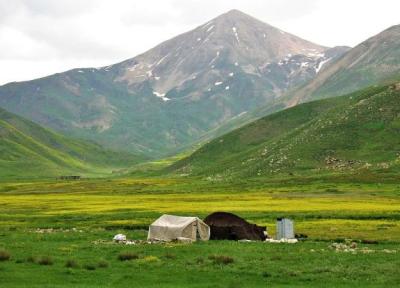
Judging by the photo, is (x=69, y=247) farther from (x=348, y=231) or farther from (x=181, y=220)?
(x=348, y=231)

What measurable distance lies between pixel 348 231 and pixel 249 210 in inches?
1255

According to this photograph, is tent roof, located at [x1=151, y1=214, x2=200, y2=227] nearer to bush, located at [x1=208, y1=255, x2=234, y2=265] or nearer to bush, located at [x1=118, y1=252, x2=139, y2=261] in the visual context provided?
bush, located at [x1=118, y1=252, x2=139, y2=261]

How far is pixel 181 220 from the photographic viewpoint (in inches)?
2391

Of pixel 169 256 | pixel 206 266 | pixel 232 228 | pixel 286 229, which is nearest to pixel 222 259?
pixel 206 266

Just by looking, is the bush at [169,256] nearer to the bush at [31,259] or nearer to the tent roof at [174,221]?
the bush at [31,259]

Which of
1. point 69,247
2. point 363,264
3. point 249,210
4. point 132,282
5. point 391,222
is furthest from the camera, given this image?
point 249,210

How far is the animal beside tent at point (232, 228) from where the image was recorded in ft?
199

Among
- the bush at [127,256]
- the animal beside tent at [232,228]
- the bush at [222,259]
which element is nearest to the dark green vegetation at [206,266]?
the bush at [222,259]

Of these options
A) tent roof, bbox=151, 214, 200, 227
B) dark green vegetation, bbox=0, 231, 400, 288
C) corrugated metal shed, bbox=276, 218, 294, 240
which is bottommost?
dark green vegetation, bbox=0, 231, 400, 288

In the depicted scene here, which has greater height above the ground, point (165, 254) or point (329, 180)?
point (329, 180)

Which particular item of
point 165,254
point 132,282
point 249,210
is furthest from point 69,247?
point 249,210

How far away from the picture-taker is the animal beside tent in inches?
2388

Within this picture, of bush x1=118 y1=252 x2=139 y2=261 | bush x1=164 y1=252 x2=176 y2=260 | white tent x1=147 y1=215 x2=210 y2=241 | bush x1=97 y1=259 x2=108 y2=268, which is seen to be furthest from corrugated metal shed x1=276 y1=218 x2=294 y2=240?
bush x1=97 y1=259 x2=108 y2=268

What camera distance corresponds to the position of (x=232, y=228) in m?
61.4
